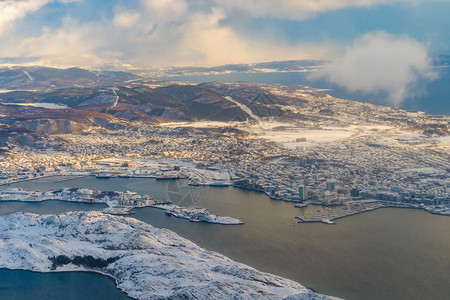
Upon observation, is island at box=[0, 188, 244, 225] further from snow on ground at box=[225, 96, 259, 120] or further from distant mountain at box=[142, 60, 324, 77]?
distant mountain at box=[142, 60, 324, 77]

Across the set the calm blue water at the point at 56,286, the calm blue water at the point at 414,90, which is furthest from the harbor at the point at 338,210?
the calm blue water at the point at 414,90

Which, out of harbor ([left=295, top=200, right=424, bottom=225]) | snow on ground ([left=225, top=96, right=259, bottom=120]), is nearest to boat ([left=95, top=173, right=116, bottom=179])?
harbor ([left=295, top=200, right=424, bottom=225])

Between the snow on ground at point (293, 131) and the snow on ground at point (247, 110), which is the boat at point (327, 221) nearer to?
the snow on ground at point (293, 131)

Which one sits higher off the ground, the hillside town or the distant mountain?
the distant mountain

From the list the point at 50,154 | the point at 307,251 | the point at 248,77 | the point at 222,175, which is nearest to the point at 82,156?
the point at 50,154

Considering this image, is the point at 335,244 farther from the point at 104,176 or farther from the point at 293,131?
the point at 293,131

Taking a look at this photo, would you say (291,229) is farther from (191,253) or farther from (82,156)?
(82,156)
